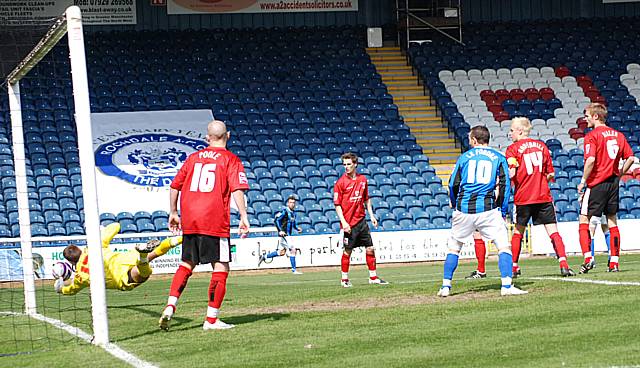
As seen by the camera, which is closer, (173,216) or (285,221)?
(173,216)

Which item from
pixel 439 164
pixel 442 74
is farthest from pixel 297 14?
pixel 439 164

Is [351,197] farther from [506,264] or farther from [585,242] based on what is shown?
[506,264]

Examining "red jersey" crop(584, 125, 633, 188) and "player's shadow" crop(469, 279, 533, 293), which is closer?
"player's shadow" crop(469, 279, 533, 293)

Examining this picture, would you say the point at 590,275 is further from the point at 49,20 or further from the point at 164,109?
the point at 164,109

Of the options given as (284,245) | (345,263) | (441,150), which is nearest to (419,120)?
(441,150)

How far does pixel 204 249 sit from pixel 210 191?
1.96 feet

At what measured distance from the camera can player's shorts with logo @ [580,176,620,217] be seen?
13.9 meters

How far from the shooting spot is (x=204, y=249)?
10.3 meters

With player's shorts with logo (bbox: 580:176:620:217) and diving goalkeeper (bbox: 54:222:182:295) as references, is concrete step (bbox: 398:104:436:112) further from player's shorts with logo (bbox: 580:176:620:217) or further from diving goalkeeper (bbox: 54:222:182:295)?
diving goalkeeper (bbox: 54:222:182:295)

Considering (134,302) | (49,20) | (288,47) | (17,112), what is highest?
(288,47)

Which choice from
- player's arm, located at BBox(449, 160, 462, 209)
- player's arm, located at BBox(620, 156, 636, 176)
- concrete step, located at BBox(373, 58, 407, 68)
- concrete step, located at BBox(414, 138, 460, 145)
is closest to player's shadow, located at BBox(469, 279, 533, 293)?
player's arm, located at BBox(449, 160, 462, 209)

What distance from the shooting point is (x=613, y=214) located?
14.1m

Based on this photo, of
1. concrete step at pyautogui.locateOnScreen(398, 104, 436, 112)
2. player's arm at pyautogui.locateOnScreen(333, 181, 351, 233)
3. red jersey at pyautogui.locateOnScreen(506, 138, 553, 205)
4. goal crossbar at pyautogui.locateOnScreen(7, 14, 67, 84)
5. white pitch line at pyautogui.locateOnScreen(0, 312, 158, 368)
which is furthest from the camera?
→ concrete step at pyautogui.locateOnScreen(398, 104, 436, 112)

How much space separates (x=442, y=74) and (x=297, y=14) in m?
6.29
